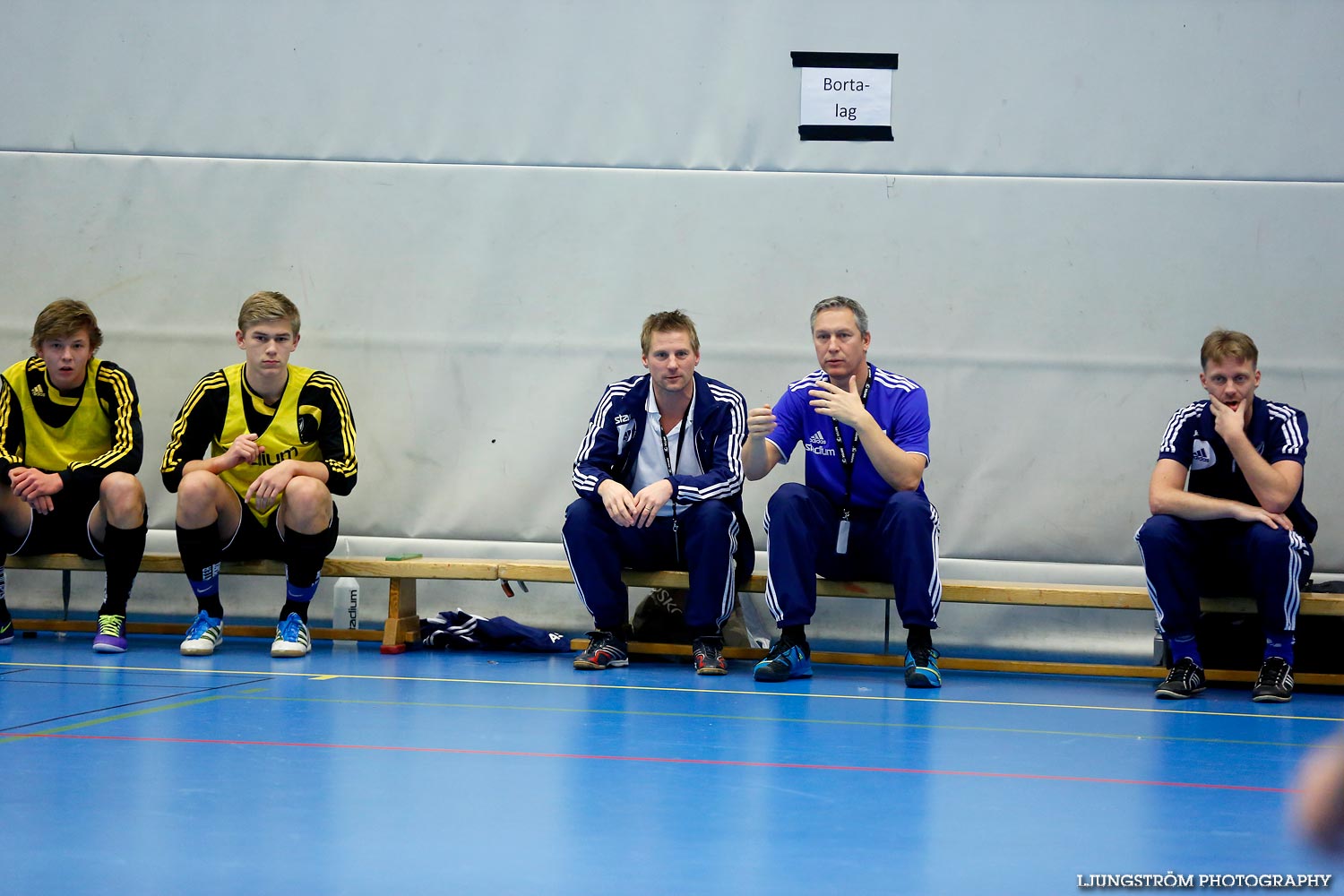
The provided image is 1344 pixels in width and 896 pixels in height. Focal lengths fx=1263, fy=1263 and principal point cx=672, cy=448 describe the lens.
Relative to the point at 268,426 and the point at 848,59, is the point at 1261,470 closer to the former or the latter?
the point at 848,59

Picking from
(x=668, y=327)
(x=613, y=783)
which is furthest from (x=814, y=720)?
(x=668, y=327)

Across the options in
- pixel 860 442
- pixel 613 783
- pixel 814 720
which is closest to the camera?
pixel 613 783

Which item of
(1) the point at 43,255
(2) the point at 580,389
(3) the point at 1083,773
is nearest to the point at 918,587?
(3) the point at 1083,773

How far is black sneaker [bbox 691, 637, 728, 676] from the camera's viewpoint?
13.6ft

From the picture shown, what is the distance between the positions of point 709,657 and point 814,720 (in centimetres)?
90

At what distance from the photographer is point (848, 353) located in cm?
430

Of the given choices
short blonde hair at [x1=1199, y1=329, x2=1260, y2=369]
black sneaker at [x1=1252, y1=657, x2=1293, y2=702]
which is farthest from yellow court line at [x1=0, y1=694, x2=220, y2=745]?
short blonde hair at [x1=1199, y1=329, x2=1260, y2=369]

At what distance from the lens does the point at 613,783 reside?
251cm

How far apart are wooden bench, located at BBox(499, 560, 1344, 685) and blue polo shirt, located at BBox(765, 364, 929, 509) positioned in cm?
32

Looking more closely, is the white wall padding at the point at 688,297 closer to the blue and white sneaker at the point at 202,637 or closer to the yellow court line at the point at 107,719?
the blue and white sneaker at the point at 202,637

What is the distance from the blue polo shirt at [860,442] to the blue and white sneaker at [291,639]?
176 cm

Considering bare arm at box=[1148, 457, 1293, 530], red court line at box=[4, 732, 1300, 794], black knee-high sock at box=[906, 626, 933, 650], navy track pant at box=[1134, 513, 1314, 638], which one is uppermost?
bare arm at box=[1148, 457, 1293, 530]

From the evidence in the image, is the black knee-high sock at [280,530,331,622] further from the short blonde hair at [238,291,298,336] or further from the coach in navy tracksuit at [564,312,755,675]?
the coach in navy tracksuit at [564,312,755,675]

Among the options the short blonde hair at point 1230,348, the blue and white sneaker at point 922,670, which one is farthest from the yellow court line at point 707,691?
the short blonde hair at point 1230,348
